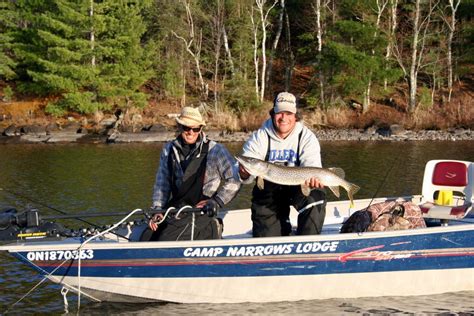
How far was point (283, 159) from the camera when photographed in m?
7.85

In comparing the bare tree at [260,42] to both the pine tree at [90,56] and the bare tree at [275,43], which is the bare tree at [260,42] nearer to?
the bare tree at [275,43]

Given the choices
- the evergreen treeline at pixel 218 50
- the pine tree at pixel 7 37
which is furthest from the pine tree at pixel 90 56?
the pine tree at pixel 7 37

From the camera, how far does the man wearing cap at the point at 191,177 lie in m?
8.08

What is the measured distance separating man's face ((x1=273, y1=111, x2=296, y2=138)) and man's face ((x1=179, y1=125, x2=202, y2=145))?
96 cm

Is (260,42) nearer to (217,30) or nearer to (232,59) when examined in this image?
(217,30)

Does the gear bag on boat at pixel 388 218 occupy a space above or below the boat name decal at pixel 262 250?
above

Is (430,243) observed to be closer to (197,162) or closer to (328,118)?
(197,162)

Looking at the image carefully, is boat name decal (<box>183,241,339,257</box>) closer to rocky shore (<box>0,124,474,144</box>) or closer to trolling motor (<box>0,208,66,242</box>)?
trolling motor (<box>0,208,66,242</box>)

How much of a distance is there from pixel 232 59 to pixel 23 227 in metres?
30.2

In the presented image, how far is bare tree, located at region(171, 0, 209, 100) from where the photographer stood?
123ft

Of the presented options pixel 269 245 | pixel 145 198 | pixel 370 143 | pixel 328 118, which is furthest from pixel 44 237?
pixel 328 118

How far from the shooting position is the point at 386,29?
36.5m

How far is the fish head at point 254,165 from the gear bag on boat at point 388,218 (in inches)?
64.3

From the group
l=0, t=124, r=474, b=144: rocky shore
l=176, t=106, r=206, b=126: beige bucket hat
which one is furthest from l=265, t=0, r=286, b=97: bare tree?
l=176, t=106, r=206, b=126: beige bucket hat
